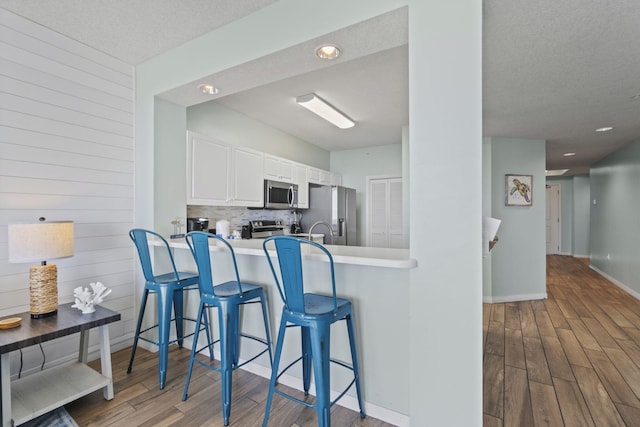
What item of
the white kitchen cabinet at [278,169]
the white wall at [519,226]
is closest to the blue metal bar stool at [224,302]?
the white kitchen cabinet at [278,169]

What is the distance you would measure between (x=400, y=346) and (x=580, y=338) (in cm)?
263

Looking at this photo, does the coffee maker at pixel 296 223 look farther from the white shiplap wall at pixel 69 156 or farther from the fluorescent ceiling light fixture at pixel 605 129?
the fluorescent ceiling light fixture at pixel 605 129

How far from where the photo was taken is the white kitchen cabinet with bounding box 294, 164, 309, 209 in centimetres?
486

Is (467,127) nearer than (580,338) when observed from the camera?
Yes

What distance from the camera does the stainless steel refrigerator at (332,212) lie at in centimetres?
509

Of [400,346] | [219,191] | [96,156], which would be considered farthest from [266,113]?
[400,346]

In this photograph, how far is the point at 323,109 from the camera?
3.63 m

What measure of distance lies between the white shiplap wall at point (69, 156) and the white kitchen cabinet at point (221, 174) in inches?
21.5

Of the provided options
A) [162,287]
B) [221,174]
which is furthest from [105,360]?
[221,174]

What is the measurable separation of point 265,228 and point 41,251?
2.79 metres

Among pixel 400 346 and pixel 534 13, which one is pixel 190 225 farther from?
pixel 534 13

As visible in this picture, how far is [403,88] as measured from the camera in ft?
10.2

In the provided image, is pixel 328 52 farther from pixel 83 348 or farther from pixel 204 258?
pixel 83 348

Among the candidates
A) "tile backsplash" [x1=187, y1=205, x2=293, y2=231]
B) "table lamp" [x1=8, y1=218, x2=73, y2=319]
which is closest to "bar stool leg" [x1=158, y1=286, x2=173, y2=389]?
"table lamp" [x1=8, y1=218, x2=73, y2=319]
